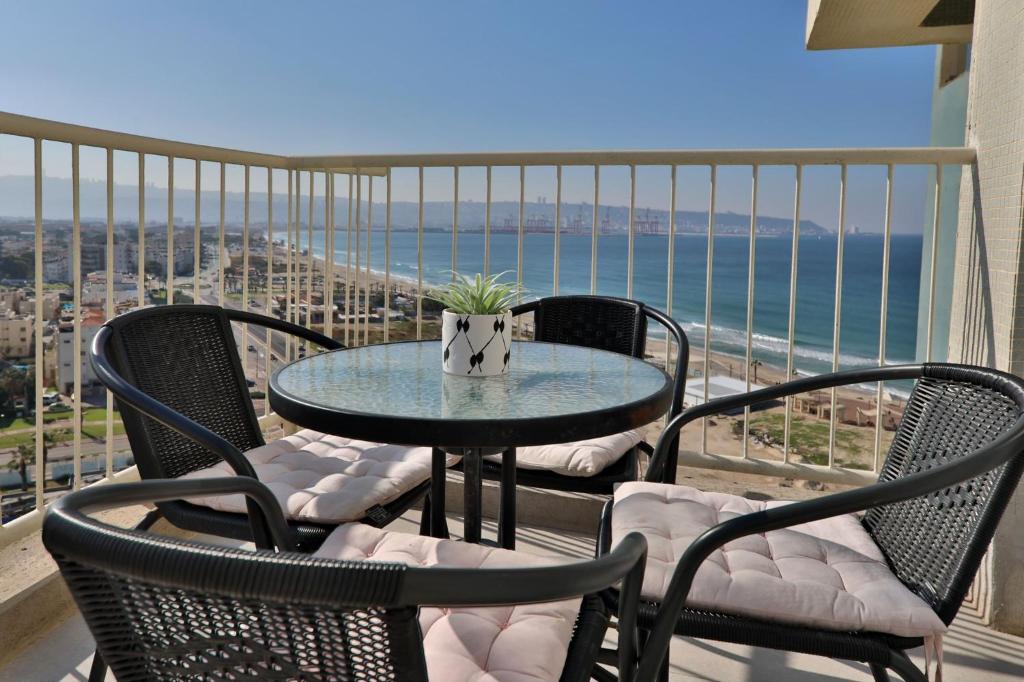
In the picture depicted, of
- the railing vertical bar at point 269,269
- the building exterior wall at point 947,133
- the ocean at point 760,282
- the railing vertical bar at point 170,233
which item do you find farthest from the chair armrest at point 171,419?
the ocean at point 760,282

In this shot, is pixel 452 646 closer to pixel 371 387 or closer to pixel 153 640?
pixel 153 640

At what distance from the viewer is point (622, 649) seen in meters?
1.19

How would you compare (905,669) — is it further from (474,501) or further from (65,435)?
(65,435)

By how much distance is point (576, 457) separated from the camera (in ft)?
6.98

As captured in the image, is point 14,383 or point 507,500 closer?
point 507,500

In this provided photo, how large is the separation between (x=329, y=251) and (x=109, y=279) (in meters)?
1.04

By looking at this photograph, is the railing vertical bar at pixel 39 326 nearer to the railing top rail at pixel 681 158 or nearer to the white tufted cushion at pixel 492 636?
the white tufted cushion at pixel 492 636

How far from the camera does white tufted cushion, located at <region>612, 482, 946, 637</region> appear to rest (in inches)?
51.1

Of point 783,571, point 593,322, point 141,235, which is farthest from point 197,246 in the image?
point 783,571

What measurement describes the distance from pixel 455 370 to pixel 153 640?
3.66 feet

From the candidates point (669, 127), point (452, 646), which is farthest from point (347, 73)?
point (452, 646)

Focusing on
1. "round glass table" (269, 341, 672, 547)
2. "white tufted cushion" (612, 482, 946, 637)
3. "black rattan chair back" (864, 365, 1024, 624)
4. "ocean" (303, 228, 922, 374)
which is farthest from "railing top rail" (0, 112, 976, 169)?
"ocean" (303, 228, 922, 374)

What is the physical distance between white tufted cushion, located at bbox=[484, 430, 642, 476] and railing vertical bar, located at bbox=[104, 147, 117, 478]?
1392 mm

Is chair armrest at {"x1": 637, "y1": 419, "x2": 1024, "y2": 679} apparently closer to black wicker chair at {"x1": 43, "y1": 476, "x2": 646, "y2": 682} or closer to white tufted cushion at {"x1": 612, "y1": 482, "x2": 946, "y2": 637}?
white tufted cushion at {"x1": 612, "y1": 482, "x2": 946, "y2": 637}
